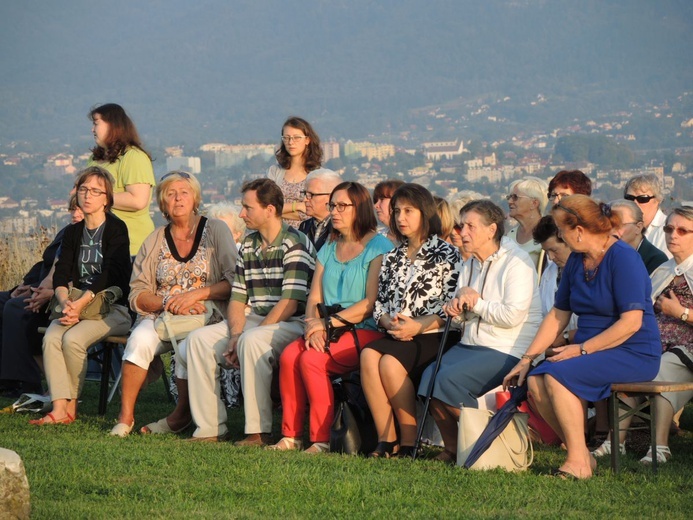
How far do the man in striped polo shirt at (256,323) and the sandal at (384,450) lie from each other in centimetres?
86

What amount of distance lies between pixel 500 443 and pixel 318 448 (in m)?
1.29

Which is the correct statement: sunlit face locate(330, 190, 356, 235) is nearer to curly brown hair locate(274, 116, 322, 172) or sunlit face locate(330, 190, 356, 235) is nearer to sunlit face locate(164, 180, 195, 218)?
sunlit face locate(164, 180, 195, 218)

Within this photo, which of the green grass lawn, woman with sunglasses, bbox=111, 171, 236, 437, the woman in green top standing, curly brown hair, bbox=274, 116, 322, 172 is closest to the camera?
the green grass lawn

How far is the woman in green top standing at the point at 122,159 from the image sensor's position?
29.7ft

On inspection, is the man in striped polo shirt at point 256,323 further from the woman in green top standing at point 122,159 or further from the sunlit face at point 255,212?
the woman in green top standing at point 122,159

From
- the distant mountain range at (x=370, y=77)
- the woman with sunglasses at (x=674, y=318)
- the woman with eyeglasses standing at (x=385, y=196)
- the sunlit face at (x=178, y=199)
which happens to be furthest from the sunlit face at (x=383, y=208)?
the distant mountain range at (x=370, y=77)

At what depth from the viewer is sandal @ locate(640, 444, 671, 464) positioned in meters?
6.16

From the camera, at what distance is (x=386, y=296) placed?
22.7 ft

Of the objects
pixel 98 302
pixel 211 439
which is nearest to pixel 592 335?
pixel 211 439

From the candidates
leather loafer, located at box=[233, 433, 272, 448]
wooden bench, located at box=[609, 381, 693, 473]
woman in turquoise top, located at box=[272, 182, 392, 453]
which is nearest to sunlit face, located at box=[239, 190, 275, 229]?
woman in turquoise top, located at box=[272, 182, 392, 453]

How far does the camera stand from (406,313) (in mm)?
6781

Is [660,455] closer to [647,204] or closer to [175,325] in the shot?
[647,204]

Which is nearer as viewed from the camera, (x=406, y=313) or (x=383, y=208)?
(x=406, y=313)

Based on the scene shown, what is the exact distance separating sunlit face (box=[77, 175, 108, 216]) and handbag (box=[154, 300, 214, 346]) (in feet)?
3.85
